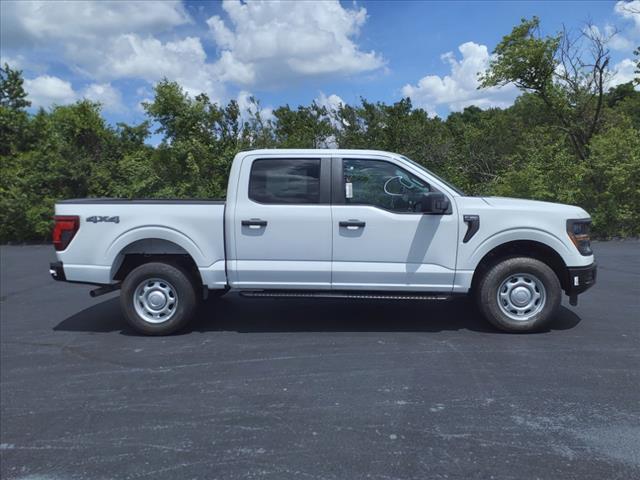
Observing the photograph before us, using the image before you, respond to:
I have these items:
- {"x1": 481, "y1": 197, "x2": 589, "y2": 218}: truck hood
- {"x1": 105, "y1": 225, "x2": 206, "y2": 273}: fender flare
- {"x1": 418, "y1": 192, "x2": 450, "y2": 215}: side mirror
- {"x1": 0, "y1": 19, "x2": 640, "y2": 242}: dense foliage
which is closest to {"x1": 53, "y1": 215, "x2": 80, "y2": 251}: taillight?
{"x1": 105, "y1": 225, "x2": 206, "y2": 273}: fender flare

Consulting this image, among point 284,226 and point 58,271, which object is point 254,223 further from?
point 58,271

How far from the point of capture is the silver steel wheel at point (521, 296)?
581 cm

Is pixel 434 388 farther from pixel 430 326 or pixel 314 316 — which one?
pixel 314 316

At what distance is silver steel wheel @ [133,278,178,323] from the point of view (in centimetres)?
616

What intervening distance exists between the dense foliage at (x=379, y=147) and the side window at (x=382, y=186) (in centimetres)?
909

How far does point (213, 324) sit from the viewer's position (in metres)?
6.68

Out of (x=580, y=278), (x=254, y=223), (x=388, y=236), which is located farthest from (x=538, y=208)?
(x=254, y=223)

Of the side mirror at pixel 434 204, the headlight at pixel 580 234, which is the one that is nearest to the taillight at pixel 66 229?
the side mirror at pixel 434 204

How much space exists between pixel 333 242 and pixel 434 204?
44.0 inches

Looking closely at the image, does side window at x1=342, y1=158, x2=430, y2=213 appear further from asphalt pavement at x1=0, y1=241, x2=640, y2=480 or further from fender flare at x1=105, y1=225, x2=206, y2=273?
fender flare at x1=105, y1=225, x2=206, y2=273

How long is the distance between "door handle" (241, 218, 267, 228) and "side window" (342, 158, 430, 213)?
928mm

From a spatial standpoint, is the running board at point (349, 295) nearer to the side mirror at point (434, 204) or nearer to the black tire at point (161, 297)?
the black tire at point (161, 297)

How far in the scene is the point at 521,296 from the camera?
19.1ft

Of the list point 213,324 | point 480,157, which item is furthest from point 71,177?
point 480,157
